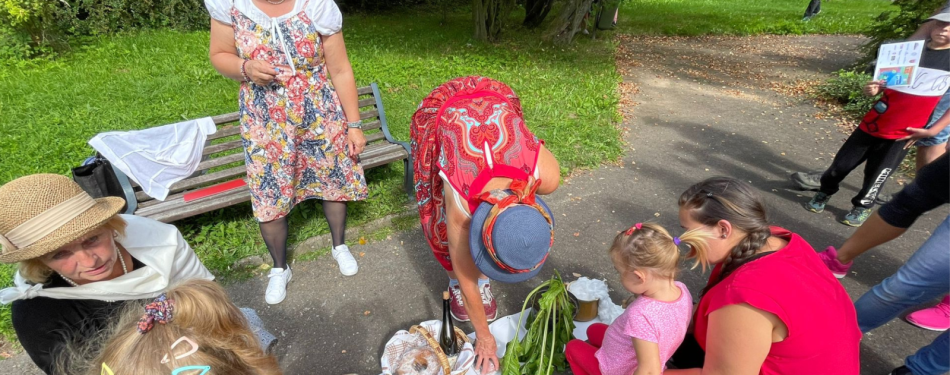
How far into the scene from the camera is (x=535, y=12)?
1277cm

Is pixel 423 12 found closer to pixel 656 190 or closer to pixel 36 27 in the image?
pixel 36 27

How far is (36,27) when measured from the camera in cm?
730

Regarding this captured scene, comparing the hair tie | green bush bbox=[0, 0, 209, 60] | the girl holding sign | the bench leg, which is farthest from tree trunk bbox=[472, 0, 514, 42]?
the hair tie

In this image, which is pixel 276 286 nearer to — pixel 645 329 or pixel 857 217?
pixel 645 329

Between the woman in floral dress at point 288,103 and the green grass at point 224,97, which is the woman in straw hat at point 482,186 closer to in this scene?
the woman in floral dress at point 288,103

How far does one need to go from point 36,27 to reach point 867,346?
10.8m

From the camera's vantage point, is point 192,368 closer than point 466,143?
Yes

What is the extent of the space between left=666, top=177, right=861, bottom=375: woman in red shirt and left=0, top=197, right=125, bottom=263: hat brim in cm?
225

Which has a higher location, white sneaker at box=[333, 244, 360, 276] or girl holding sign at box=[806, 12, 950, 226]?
girl holding sign at box=[806, 12, 950, 226]

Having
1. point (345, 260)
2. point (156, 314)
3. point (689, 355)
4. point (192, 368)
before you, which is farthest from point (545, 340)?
point (345, 260)

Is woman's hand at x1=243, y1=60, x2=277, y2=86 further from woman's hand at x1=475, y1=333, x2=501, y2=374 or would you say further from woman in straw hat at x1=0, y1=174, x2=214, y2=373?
woman's hand at x1=475, y1=333, x2=501, y2=374

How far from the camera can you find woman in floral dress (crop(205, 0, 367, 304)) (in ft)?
7.82

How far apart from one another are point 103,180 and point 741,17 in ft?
54.4

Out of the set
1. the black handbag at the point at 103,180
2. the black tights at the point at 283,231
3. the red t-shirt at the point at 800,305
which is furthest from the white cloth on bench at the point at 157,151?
the red t-shirt at the point at 800,305
